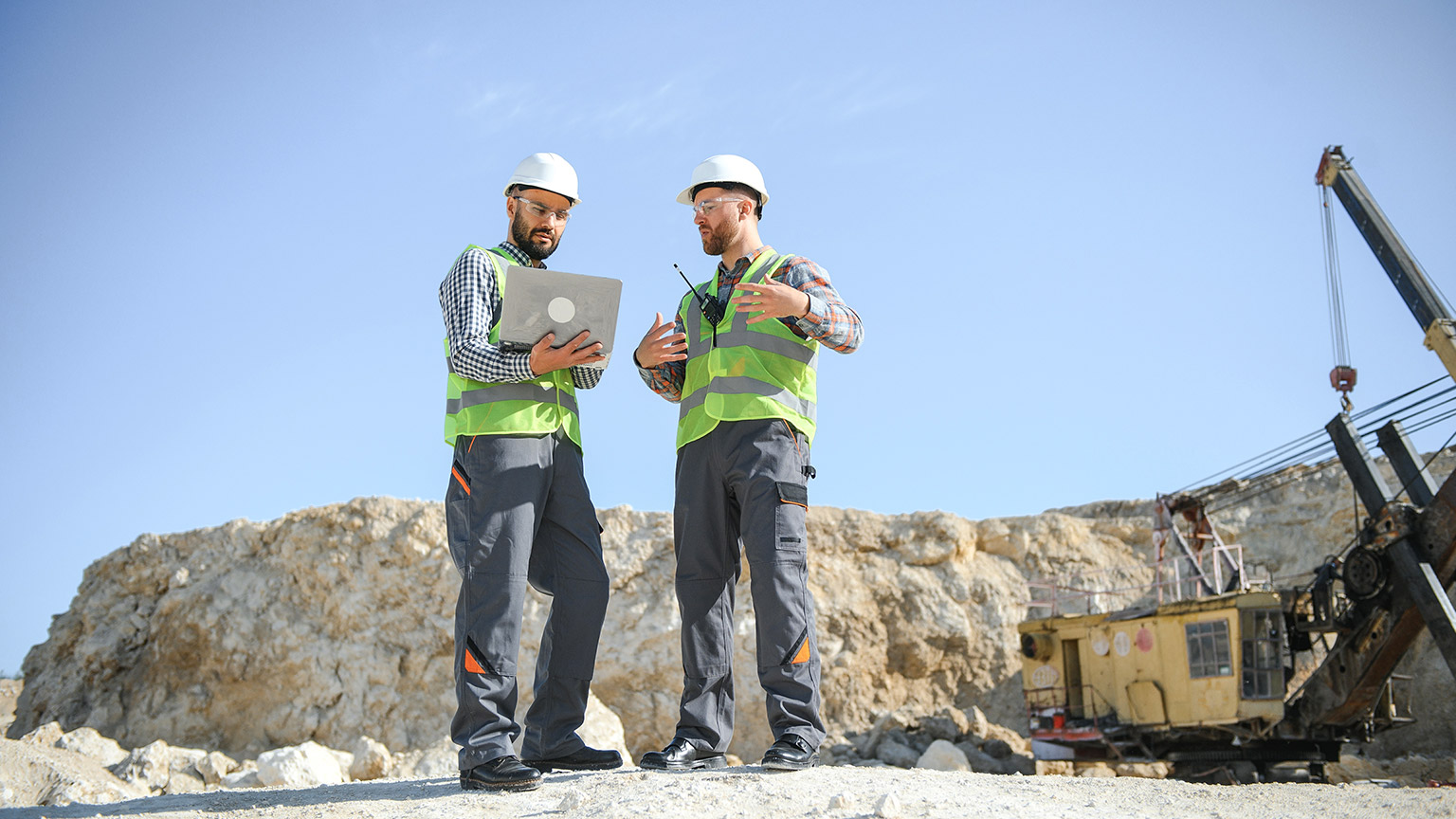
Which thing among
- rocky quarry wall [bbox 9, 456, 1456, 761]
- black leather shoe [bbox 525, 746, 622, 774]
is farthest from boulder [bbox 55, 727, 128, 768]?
black leather shoe [bbox 525, 746, 622, 774]

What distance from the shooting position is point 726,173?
413 centimetres

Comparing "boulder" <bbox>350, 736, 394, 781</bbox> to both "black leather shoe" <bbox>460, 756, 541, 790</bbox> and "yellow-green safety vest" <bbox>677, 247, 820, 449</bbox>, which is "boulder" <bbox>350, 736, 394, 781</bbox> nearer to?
"black leather shoe" <bbox>460, 756, 541, 790</bbox>

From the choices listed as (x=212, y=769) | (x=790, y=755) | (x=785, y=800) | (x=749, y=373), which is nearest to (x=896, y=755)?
(x=212, y=769)

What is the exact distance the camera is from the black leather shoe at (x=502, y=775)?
336 cm

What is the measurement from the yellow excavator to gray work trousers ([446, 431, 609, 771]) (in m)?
9.76

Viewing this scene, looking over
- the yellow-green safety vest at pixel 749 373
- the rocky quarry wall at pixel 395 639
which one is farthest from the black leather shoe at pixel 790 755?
the rocky quarry wall at pixel 395 639

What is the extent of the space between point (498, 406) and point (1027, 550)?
45.8 feet

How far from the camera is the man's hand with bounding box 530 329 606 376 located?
3.63 metres

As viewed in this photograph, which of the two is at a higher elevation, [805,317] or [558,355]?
[805,317]

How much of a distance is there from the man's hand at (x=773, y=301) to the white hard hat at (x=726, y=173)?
2.08 feet

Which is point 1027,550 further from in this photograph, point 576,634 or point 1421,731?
point 576,634

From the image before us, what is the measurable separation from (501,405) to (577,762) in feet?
4.49

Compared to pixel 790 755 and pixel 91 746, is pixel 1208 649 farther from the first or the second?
pixel 91 746

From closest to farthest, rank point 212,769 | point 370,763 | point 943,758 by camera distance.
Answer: point 212,769 → point 370,763 → point 943,758
